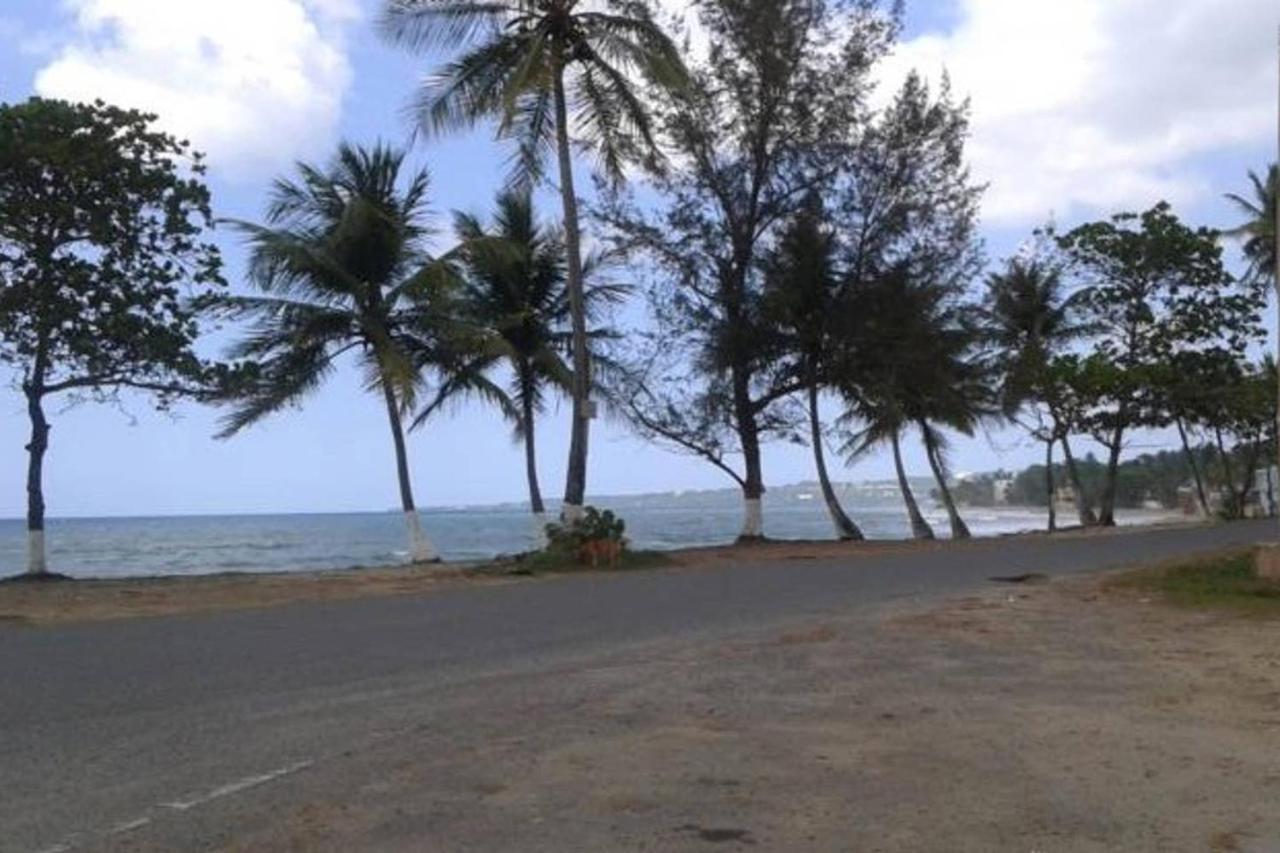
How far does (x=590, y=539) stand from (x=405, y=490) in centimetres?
692

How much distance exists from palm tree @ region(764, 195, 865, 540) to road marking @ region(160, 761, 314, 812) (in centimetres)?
2688

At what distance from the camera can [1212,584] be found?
16.4 metres

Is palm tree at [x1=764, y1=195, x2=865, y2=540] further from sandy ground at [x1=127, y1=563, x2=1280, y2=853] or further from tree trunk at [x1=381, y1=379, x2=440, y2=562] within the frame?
sandy ground at [x1=127, y1=563, x2=1280, y2=853]

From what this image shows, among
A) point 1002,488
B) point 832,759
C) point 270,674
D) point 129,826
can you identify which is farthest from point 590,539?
point 1002,488

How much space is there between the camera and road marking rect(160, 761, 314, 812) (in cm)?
619

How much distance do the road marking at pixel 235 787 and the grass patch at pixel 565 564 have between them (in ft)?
51.2

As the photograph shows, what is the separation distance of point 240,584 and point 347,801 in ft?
54.9

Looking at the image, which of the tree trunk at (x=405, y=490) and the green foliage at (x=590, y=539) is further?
the tree trunk at (x=405, y=490)

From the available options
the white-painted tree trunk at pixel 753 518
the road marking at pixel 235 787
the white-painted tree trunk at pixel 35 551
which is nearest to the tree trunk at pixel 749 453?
the white-painted tree trunk at pixel 753 518

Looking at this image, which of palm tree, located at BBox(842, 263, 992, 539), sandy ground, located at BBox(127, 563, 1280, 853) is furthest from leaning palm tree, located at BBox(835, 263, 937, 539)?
sandy ground, located at BBox(127, 563, 1280, 853)

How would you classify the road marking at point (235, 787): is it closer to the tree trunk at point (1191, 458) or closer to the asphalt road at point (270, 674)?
the asphalt road at point (270, 674)

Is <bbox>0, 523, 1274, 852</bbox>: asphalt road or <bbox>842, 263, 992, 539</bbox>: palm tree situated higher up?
<bbox>842, 263, 992, 539</bbox>: palm tree

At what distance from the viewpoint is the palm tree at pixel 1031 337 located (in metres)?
42.4

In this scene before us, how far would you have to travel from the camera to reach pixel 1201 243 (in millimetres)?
40688
